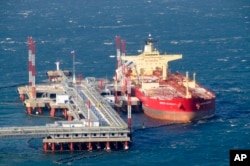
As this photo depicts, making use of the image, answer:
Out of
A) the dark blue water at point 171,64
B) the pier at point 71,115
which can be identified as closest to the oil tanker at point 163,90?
the dark blue water at point 171,64

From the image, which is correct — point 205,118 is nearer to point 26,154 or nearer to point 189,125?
point 189,125

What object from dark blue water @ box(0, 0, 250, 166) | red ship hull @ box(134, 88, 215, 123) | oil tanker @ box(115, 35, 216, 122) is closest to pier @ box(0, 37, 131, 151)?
dark blue water @ box(0, 0, 250, 166)

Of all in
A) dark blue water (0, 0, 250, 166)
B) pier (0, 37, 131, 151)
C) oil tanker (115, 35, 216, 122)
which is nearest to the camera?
dark blue water (0, 0, 250, 166)

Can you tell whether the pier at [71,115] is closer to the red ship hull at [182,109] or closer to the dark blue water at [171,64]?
the dark blue water at [171,64]

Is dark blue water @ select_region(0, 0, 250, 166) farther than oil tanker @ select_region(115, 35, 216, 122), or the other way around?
oil tanker @ select_region(115, 35, 216, 122)

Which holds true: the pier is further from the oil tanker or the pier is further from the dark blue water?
the oil tanker

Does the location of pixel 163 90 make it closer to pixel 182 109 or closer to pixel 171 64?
pixel 182 109

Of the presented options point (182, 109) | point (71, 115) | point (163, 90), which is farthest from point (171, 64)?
point (71, 115)

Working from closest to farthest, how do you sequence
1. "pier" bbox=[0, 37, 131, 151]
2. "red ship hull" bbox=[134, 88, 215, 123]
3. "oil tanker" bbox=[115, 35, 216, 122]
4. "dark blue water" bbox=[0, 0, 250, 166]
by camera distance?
"dark blue water" bbox=[0, 0, 250, 166]
"pier" bbox=[0, 37, 131, 151]
"red ship hull" bbox=[134, 88, 215, 123]
"oil tanker" bbox=[115, 35, 216, 122]
